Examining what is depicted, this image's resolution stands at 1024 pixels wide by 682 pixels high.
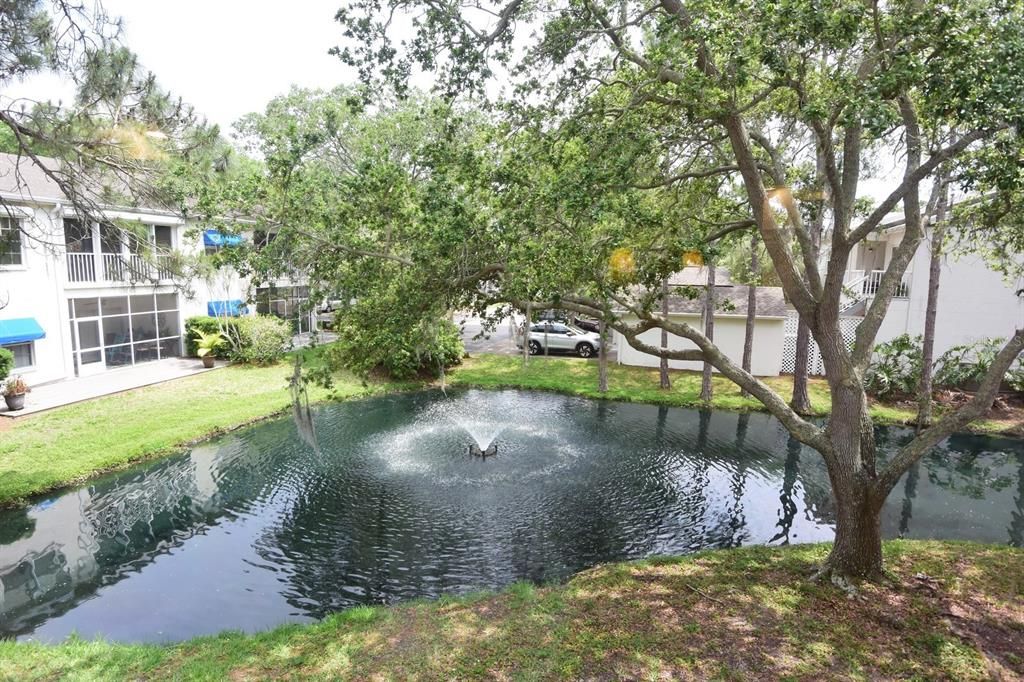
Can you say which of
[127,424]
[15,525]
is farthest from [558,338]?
[15,525]

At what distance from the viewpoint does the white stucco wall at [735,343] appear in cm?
2220

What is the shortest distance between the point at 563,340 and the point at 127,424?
16.6 meters

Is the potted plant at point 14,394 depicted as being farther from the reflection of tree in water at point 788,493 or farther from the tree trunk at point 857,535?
the tree trunk at point 857,535

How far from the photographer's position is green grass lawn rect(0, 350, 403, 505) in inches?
488

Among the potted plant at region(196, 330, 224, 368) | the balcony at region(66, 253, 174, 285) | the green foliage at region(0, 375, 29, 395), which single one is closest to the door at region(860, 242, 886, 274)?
the potted plant at region(196, 330, 224, 368)

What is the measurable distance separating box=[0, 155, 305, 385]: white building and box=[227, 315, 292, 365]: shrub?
1113mm

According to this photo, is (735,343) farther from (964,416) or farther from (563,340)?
(964,416)

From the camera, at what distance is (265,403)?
1798 cm

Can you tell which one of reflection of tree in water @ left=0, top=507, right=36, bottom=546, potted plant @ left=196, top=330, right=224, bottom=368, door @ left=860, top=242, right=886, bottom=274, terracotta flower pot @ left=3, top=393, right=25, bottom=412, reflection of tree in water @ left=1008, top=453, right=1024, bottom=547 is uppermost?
door @ left=860, top=242, right=886, bottom=274

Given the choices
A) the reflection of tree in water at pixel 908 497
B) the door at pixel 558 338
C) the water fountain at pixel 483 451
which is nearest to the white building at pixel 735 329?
the door at pixel 558 338

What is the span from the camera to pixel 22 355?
18.2m

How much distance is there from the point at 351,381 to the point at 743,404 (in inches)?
532

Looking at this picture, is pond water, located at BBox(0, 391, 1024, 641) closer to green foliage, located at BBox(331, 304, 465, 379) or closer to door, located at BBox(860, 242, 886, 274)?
green foliage, located at BBox(331, 304, 465, 379)

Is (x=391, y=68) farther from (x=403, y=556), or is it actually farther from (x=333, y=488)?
(x=333, y=488)
